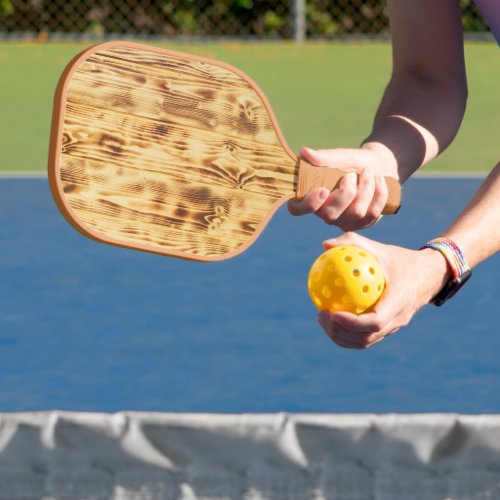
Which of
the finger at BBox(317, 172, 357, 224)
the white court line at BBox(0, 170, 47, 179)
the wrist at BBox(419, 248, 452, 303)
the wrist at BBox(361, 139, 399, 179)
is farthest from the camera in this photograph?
the white court line at BBox(0, 170, 47, 179)

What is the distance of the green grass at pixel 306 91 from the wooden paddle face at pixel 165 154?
5.22 m

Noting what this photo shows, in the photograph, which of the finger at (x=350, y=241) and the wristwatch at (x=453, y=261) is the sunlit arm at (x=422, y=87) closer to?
the wristwatch at (x=453, y=261)

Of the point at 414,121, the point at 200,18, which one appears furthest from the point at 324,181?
the point at 200,18

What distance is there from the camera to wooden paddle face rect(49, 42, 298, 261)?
2172 millimetres

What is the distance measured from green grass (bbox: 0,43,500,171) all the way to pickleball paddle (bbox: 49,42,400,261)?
5.23 meters

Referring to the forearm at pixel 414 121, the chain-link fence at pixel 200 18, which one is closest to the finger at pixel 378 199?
the forearm at pixel 414 121

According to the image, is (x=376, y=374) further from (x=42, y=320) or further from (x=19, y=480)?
(x=19, y=480)

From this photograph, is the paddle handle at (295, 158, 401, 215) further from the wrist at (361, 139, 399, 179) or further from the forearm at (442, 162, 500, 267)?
the forearm at (442, 162, 500, 267)

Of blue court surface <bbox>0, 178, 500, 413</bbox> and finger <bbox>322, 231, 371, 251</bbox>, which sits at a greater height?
finger <bbox>322, 231, 371, 251</bbox>

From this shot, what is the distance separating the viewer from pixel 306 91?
1030 centimetres

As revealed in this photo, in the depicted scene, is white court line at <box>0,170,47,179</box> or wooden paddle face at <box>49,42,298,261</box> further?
white court line at <box>0,170,47,179</box>

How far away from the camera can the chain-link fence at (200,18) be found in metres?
13.4

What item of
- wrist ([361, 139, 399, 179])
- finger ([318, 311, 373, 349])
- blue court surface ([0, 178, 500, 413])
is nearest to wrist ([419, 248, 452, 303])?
finger ([318, 311, 373, 349])

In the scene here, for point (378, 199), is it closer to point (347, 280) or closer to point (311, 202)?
point (311, 202)
